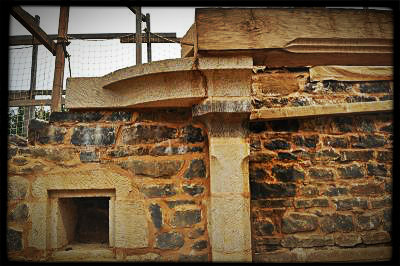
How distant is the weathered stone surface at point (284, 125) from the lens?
307cm

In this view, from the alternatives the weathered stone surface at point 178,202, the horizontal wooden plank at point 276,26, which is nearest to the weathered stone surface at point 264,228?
the weathered stone surface at point 178,202

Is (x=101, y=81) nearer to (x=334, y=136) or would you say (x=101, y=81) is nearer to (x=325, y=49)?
(x=325, y=49)

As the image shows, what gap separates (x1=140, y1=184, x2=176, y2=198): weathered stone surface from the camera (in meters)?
2.33

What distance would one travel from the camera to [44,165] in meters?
2.36

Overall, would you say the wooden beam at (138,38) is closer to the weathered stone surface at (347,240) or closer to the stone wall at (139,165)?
the stone wall at (139,165)

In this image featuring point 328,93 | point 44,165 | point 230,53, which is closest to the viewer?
point 230,53

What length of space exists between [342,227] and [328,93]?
140 centimetres

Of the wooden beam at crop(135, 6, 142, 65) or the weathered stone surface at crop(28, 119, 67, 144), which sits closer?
the weathered stone surface at crop(28, 119, 67, 144)

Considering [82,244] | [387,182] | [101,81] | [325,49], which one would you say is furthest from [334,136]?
[82,244]

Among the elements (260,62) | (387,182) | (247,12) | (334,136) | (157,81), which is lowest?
(387,182)

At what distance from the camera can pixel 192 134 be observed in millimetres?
2426

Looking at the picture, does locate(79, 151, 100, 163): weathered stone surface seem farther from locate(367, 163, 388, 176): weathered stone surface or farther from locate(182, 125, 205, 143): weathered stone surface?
locate(367, 163, 388, 176): weathered stone surface

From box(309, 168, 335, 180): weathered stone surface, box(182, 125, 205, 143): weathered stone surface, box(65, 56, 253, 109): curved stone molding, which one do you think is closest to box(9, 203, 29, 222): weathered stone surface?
box(65, 56, 253, 109): curved stone molding

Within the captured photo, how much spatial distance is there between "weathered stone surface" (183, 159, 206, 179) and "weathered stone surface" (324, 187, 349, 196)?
1.44 metres
